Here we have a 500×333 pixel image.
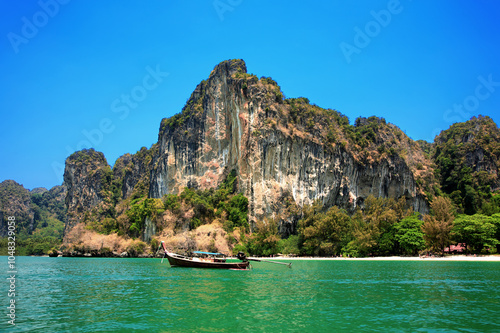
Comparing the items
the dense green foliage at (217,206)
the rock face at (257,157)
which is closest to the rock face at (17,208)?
the rock face at (257,157)

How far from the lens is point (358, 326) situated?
15.3m

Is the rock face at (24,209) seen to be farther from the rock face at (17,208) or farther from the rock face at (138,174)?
the rock face at (138,174)

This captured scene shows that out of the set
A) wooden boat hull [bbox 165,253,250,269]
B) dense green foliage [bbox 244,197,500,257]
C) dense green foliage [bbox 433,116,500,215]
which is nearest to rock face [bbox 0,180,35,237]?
dense green foliage [bbox 244,197,500,257]

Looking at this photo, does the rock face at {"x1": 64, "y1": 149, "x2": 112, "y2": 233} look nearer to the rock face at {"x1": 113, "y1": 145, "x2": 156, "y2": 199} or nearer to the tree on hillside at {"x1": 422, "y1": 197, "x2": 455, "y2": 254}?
the rock face at {"x1": 113, "y1": 145, "x2": 156, "y2": 199}

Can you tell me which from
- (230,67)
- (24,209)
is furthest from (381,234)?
(24,209)

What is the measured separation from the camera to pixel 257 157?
269ft

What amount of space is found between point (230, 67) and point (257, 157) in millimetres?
25805

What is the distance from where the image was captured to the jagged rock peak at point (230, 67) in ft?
308

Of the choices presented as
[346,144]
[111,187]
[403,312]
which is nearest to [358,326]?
[403,312]

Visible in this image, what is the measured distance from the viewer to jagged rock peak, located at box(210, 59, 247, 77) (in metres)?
93.8

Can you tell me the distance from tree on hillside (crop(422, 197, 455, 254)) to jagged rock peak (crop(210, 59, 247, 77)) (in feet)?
180

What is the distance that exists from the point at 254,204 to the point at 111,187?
261 feet

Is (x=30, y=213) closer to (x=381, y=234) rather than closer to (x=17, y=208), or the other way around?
(x=17, y=208)

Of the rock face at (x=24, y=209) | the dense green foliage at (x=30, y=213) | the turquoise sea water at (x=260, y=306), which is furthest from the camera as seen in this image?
the dense green foliage at (x=30, y=213)
